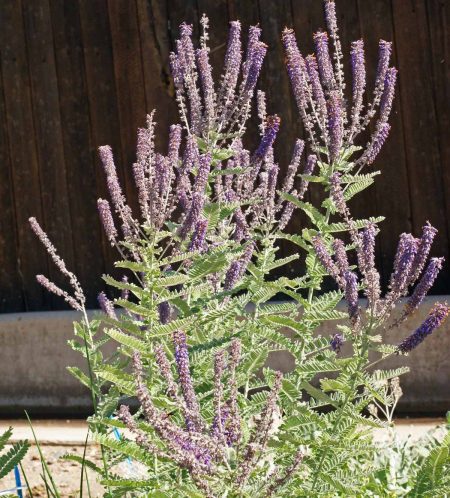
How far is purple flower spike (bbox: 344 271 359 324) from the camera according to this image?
8.38 ft

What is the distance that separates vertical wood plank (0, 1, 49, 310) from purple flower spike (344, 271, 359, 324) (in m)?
5.76

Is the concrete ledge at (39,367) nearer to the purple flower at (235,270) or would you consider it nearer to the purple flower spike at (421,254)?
the purple flower at (235,270)

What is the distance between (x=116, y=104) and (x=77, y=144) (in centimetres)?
39

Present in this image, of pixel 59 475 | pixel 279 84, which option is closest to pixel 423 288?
pixel 59 475

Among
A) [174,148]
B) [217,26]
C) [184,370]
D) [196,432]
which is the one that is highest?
[217,26]

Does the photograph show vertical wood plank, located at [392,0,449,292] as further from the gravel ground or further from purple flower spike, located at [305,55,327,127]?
purple flower spike, located at [305,55,327,127]

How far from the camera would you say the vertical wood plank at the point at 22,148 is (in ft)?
26.9

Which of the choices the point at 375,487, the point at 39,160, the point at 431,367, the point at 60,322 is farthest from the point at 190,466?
the point at 39,160

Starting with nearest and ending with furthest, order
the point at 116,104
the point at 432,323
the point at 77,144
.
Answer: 1. the point at 432,323
2. the point at 116,104
3. the point at 77,144

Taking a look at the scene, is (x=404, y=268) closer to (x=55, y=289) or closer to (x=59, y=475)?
(x=55, y=289)

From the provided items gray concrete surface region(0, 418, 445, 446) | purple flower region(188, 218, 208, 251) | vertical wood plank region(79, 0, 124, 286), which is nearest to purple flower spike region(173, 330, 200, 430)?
purple flower region(188, 218, 208, 251)

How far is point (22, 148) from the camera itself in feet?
27.1

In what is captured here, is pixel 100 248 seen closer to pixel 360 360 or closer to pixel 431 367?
pixel 431 367

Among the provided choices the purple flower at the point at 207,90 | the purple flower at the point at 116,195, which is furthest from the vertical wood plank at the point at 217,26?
the purple flower at the point at 116,195
